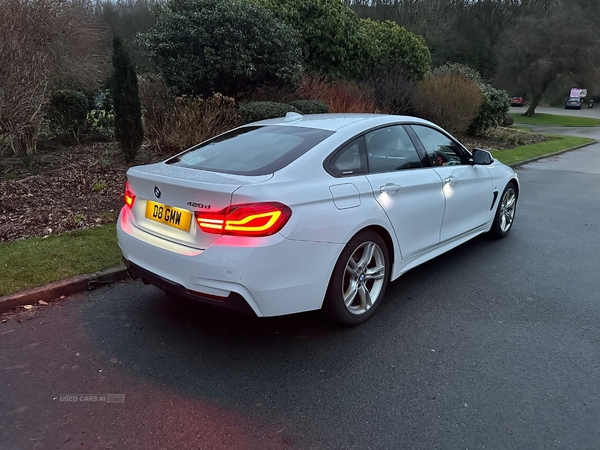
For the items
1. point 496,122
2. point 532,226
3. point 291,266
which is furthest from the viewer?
point 496,122

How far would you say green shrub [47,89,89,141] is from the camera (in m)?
10.3

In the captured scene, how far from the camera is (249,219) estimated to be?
9.57 ft

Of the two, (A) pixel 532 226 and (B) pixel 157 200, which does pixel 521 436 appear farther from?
(A) pixel 532 226

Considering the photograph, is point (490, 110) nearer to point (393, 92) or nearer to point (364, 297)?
point (393, 92)

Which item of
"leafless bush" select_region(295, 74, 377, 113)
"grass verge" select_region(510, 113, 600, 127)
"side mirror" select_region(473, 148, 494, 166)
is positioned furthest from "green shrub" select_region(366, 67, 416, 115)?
"grass verge" select_region(510, 113, 600, 127)

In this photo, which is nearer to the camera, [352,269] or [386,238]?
[352,269]

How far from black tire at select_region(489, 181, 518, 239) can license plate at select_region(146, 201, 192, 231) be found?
406 cm

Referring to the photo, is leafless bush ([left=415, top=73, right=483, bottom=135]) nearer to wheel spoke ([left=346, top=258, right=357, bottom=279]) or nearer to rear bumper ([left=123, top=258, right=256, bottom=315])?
wheel spoke ([left=346, top=258, right=357, bottom=279])

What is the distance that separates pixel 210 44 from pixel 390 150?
819 cm

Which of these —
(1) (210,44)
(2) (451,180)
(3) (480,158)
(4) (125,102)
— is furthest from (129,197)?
(1) (210,44)

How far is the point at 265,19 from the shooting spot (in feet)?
38.3

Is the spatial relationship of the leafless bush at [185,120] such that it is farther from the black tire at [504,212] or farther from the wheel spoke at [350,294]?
the wheel spoke at [350,294]

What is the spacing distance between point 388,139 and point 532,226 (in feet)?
12.2

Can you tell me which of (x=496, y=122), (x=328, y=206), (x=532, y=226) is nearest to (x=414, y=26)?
(x=496, y=122)
